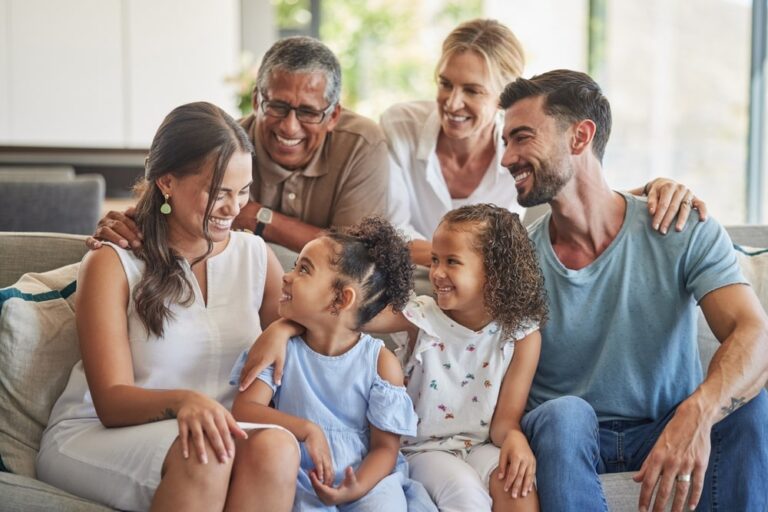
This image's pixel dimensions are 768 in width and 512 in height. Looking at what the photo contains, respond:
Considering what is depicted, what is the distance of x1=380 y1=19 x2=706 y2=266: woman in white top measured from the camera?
2867 millimetres

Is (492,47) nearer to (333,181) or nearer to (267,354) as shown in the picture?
(333,181)

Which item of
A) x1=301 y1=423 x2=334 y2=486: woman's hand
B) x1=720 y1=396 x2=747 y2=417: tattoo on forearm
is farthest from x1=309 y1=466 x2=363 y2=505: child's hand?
x1=720 y1=396 x2=747 y2=417: tattoo on forearm

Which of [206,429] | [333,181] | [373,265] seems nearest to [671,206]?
[373,265]

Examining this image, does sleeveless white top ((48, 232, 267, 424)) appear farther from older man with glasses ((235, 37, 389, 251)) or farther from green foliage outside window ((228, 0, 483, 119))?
green foliage outside window ((228, 0, 483, 119))

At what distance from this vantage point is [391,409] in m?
1.99

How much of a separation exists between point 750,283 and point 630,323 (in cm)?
45

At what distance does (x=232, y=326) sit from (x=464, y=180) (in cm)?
112

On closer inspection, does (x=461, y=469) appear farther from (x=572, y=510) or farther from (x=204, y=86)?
(x=204, y=86)

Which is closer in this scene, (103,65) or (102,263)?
(102,263)

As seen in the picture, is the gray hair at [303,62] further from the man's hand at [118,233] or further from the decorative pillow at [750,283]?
the decorative pillow at [750,283]

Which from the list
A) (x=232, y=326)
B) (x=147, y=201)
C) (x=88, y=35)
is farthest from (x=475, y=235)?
(x=88, y=35)

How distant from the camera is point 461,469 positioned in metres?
2.00

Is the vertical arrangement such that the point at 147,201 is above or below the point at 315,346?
above

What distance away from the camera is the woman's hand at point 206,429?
1.67 meters
